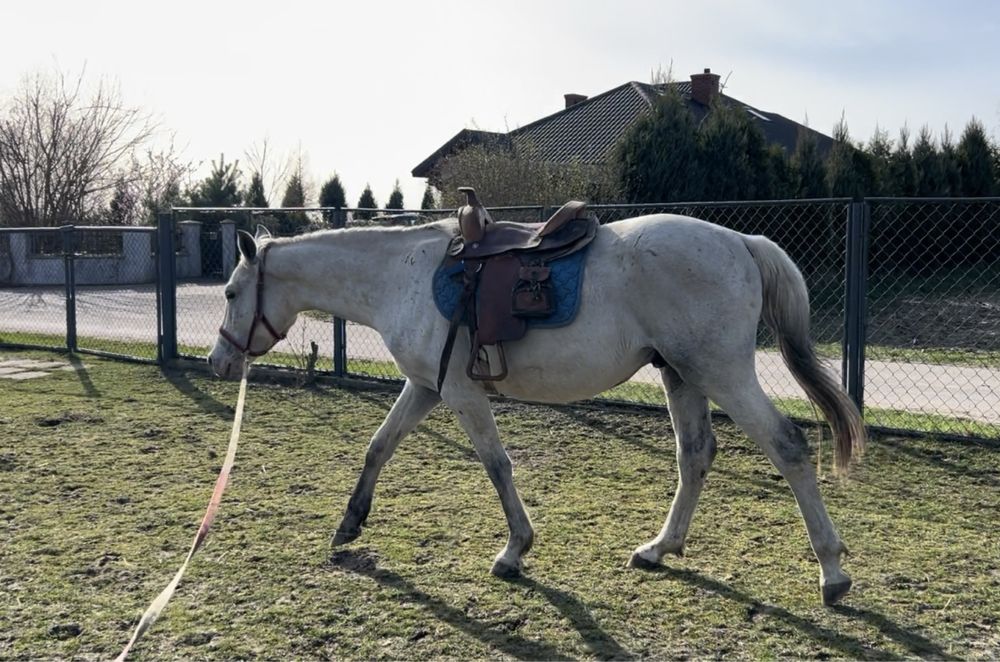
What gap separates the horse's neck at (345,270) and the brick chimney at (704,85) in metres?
22.6

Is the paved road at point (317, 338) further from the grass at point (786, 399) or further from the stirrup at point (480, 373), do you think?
the stirrup at point (480, 373)

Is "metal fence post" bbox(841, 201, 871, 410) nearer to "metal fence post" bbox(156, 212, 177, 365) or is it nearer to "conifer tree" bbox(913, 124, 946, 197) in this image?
"metal fence post" bbox(156, 212, 177, 365)

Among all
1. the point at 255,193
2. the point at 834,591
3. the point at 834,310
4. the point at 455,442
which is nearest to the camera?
the point at 834,591

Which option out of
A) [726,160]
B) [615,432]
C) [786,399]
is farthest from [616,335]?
[726,160]

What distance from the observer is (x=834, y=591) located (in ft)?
11.8

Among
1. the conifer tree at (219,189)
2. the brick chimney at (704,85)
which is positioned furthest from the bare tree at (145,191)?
the brick chimney at (704,85)

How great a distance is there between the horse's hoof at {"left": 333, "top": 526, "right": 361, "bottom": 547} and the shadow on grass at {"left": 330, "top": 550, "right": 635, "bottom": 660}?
18cm

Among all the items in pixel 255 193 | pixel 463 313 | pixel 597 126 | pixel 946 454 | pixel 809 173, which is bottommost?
pixel 946 454

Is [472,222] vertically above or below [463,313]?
above

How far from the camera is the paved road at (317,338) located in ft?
26.7

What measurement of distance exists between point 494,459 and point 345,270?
1.23m

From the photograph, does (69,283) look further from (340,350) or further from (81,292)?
(81,292)

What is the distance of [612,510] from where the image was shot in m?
5.00

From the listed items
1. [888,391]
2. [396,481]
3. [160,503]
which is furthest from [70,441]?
[888,391]
